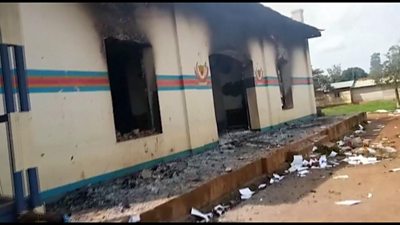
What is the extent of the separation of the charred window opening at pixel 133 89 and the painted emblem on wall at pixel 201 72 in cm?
145

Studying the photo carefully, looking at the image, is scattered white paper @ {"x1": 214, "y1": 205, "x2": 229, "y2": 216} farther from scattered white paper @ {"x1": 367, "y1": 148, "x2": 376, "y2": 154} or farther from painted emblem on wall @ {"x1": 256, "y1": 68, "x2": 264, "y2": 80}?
painted emblem on wall @ {"x1": 256, "y1": 68, "x2": 264, "y2": 80}

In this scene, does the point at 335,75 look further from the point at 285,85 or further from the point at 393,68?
the point at 285,85

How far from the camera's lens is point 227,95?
1277 cm

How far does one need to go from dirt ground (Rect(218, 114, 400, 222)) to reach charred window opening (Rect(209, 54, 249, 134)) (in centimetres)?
499

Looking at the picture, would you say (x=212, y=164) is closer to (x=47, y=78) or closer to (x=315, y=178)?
(x=315, y=178)

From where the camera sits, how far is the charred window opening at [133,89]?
6.82 meters

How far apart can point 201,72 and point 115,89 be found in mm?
2080

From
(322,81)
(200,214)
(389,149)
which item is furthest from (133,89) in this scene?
(322,81)

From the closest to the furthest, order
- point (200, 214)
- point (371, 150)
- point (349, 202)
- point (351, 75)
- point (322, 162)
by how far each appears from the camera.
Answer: point (200, 214)
point (349, 202)
point (322, 162)
point (371, 150)
point (351, 75)

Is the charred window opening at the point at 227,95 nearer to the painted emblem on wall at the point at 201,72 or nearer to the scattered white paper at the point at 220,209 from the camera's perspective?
the painted emblem on wall at the point at 201,72

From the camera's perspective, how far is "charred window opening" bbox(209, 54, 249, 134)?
12109 millimetres

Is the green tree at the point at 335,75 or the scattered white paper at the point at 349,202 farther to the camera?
the green tree at the point at 335,75

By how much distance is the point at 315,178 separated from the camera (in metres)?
6.80

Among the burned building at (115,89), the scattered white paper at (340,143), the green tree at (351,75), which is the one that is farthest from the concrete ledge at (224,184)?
the green tree at (351,75)
